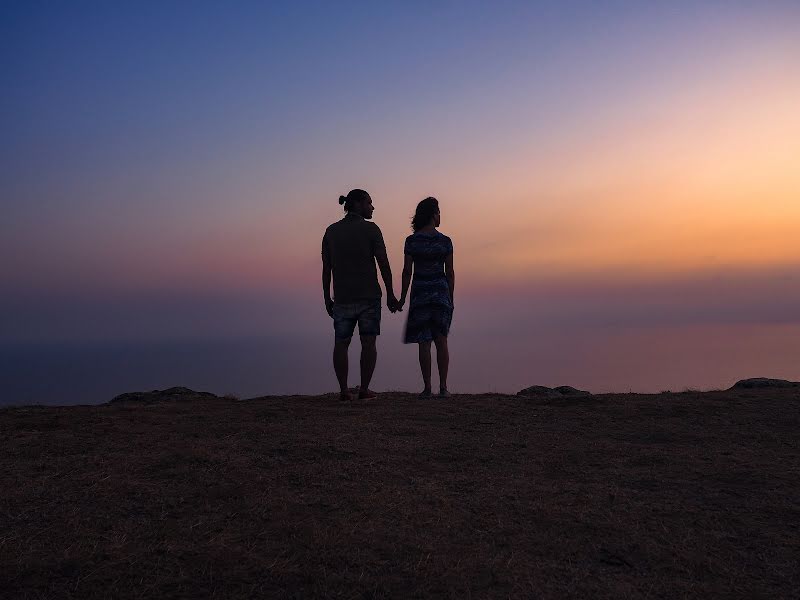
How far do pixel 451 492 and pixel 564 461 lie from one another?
119cm

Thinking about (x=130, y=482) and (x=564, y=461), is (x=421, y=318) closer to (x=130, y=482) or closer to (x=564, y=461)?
(x=564, y=461)

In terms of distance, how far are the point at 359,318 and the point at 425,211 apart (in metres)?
1.58

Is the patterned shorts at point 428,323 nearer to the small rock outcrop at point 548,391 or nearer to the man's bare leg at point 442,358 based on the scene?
the man's bare leg at point 442,358

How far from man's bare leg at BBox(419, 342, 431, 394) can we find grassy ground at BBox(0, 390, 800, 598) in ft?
5.45

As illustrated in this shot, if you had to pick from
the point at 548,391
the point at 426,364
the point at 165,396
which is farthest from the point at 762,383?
the point at 165,396

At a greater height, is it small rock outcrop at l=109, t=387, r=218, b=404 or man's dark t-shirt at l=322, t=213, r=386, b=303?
man's dark t-shirt at l=322, t=213, r=386, b=303

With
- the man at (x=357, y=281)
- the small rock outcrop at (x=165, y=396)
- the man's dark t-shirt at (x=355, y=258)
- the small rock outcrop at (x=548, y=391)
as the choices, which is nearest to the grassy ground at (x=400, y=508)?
the man at (x=357, y=281)

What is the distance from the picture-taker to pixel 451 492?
3809 millimetres

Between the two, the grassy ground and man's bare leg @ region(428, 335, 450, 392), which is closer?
the grassy ground

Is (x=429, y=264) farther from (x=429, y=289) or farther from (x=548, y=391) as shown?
(x=548, y=391)

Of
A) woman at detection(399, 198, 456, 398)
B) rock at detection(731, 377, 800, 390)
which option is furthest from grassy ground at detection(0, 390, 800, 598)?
rock at detection(731, 377, 800, 390)

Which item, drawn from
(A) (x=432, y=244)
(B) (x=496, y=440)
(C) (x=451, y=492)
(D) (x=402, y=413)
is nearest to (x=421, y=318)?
(A) (x=432, y=244)

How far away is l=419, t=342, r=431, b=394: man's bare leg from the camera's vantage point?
25.3 ft

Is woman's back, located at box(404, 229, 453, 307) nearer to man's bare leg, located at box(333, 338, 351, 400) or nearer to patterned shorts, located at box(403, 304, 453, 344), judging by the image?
patterned shorts, located at box(403, 304, 453, 344)
